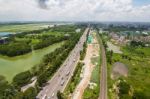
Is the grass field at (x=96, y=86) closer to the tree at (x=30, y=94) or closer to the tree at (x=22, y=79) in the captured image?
the tree at (x=30, y=94)

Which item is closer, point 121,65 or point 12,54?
point 121,65

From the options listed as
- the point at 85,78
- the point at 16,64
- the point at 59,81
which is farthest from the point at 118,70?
the point at 16,64

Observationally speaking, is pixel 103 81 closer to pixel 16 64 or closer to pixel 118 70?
pixel 118 70

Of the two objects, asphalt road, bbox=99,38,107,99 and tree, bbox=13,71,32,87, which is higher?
tree, bbox=13,71,32,87

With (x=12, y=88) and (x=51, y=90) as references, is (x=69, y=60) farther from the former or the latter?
(x=12, y=88)

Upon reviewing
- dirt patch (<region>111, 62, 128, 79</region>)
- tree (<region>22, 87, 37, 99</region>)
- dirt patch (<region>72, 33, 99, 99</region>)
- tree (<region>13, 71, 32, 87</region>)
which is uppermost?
tree (<region>22, 87, 37, 99</region>)

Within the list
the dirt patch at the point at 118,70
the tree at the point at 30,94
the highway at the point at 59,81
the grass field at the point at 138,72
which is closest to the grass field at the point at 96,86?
the grass field at the point at 138,72

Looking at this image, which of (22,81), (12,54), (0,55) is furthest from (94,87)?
(0,55)

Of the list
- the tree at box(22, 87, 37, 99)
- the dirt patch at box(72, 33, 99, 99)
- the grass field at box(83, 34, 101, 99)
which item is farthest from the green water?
the grass field at box(83, 34, 101, 99)

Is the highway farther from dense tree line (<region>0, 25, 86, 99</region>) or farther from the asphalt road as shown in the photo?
the asphalt road
